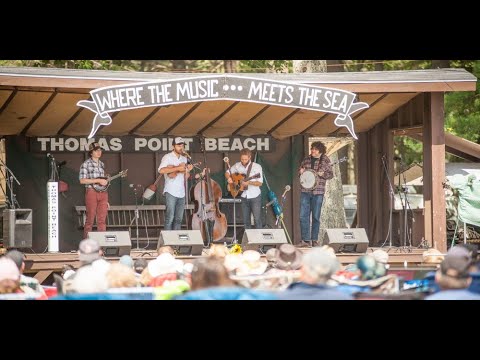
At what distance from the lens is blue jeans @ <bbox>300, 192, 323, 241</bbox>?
56.4 feet

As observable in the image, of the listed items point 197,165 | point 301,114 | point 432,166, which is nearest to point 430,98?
point 432,166

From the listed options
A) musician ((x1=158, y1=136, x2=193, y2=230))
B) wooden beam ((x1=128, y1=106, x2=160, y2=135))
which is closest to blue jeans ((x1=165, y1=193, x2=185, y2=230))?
musician ((x1=158, y1=136, x2=193, y2=230))

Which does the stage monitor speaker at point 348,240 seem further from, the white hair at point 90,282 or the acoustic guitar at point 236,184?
the white hair at point 90,282

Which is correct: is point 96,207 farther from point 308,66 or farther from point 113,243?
point 308,66

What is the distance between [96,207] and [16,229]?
5.87 ft

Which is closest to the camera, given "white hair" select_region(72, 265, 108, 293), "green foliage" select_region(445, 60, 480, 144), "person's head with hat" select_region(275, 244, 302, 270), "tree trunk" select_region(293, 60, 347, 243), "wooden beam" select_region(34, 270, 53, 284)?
"white hair" select_region(72, 265, 108, 293)

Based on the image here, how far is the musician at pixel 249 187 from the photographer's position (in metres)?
17.4

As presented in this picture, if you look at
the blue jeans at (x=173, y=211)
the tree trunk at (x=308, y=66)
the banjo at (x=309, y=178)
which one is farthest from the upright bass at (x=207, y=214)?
the tree trunk at (x=308, y=66)

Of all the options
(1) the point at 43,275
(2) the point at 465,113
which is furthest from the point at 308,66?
(1) the point at 43,275

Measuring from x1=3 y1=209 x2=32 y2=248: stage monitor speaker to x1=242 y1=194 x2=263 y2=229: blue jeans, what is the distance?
12.3 ft

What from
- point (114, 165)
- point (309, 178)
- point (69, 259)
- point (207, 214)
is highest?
point (114, 165)

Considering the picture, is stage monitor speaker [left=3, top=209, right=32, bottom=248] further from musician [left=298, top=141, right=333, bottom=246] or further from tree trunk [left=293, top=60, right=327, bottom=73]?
tree trunk [left=293, top=60, right=327, bottom=73]

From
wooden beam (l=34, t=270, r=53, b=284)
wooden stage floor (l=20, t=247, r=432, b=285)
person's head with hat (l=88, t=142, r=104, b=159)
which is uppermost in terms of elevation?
person's head with hat (l=88, t=142, r=104, b=159)

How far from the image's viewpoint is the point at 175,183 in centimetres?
1692
